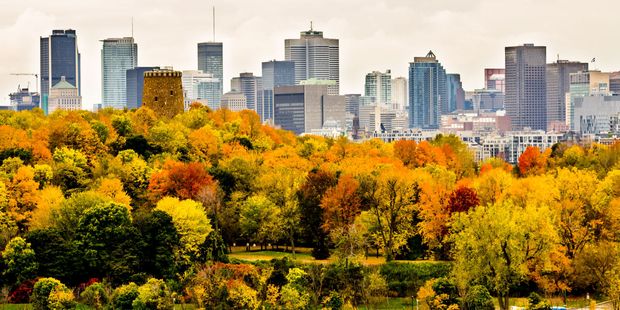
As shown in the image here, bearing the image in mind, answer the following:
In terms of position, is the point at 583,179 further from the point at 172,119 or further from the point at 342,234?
the point at 172,119

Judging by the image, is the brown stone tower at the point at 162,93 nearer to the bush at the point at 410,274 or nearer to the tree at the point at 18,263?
the bush at the point at 410,274

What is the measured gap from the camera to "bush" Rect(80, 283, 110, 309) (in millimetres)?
62406

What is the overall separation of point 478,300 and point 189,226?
1733 cm

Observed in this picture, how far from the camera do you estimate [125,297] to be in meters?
61.9

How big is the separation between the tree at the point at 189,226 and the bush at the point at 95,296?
7851 millimetres

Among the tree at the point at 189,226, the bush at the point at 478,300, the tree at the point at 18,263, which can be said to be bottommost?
the bush at the point at 478,300

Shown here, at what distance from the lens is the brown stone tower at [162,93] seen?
112 metres

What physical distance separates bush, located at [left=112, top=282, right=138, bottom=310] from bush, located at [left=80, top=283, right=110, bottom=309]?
0.52 metres

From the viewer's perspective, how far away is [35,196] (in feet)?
250

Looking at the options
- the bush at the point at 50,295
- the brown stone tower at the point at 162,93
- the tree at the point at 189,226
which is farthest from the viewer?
the brown stone tower at the point at 162,93

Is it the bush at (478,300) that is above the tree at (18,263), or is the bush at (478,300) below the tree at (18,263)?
below

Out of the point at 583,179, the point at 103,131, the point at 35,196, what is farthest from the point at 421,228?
the point at 103,131

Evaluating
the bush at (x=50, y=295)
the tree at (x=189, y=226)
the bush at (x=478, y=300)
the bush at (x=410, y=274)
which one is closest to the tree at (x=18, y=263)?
the bush at (x=50, y=295)

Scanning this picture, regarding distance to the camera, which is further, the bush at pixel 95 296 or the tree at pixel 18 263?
the tree at pixel 18 263
